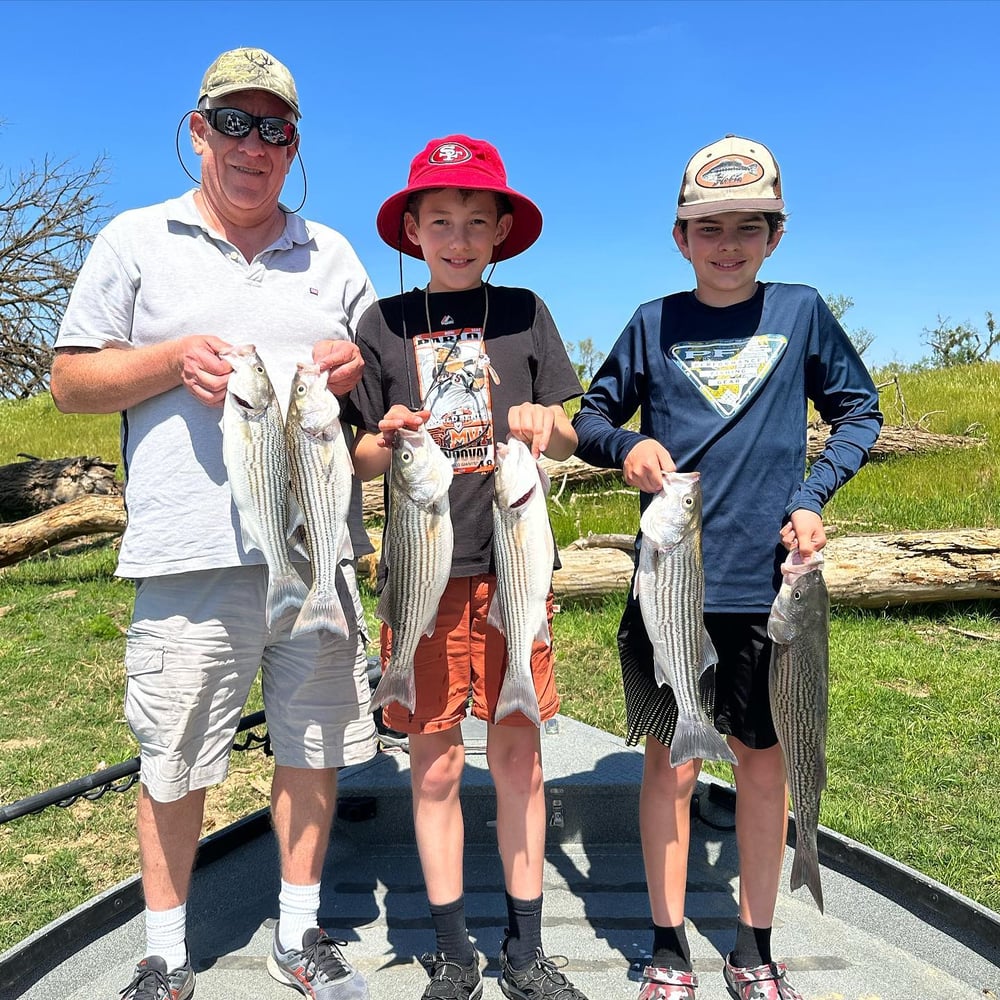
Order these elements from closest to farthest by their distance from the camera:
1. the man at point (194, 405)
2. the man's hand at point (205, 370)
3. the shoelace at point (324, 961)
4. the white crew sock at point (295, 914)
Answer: the man's hand at point (205, 370) → the man at point (194, 405) → the shoelace at point (324, 961) → the white crew sock at point (295, 914)

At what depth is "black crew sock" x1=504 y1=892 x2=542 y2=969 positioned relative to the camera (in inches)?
121

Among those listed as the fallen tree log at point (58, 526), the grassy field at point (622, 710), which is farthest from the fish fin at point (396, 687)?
the fallen tree log at point (58, 526)

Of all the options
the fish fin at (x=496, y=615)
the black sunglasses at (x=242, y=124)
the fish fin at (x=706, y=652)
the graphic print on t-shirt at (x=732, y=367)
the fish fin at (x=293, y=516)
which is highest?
the black sunglasses at (x=242, y=124)

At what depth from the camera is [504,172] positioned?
123 inches

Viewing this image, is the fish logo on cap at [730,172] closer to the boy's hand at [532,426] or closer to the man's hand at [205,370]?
the boy's hand at [532,426]

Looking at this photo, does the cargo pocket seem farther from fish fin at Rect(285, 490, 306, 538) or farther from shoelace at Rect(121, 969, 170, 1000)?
shoelace at Rect(121, 969, 170, 1000)

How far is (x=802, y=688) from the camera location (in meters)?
2.81

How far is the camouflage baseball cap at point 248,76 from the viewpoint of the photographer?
2908 millimetres

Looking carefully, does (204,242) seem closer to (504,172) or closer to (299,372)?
(299,372)

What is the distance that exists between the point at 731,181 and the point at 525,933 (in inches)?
107

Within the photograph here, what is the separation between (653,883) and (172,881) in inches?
66.8

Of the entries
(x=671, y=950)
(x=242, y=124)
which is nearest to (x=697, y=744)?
(x=671, y=950)

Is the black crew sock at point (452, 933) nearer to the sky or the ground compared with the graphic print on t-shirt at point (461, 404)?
nearer to the ground

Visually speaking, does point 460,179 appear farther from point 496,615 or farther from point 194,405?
point 496,615
